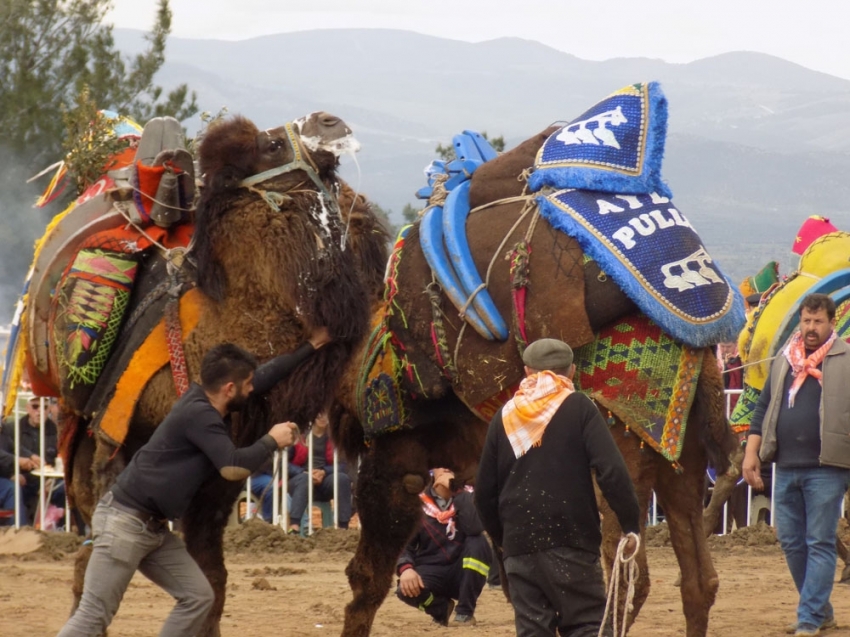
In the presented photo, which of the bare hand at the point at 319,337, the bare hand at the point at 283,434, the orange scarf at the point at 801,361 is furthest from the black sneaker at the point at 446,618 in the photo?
the bare hand at the point at 283,434

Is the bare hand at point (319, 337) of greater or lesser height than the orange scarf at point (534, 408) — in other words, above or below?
above

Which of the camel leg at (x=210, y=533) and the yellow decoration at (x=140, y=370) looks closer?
the yellow decoration at (x=140, y=370)

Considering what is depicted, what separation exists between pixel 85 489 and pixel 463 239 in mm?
2423

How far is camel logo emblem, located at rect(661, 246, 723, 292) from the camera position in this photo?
21.2ft

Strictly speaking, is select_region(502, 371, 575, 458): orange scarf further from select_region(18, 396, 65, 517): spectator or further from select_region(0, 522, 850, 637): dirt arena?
select_region(18, 396, 65, 517): spectator

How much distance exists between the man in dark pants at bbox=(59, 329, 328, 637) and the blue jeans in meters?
3.46

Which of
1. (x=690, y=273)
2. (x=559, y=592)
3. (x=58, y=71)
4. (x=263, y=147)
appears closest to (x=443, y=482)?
(x=690, y=273)

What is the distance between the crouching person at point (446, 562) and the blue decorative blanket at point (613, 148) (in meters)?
2.25

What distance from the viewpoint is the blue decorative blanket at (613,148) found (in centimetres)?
672

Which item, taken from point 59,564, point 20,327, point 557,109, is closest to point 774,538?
point 59,564

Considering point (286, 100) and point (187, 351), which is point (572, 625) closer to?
point (187, 351)

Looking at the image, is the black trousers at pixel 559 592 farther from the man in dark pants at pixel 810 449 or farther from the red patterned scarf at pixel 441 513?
the red patterned scarf at pixel 441 513

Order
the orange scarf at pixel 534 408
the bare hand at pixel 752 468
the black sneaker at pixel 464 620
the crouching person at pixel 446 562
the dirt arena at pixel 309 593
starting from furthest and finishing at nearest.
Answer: the black sneaker at pixel 464 620
the crouching person at pixel 446 562
the dirt arena at pixel 309 593
the bare hand at pixel 752 468
the orange scarf at pixel 534 408

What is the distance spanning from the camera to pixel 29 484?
1245 centimetres
